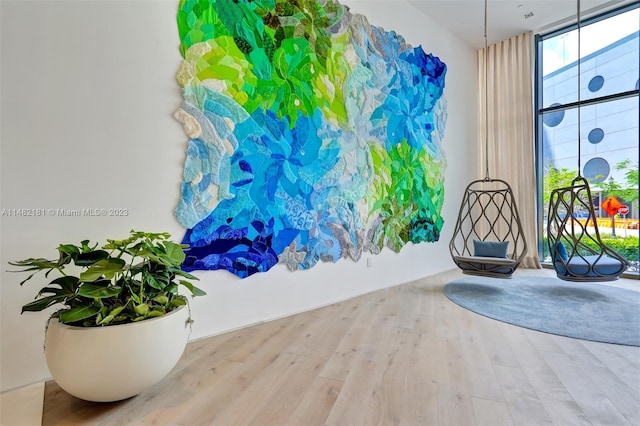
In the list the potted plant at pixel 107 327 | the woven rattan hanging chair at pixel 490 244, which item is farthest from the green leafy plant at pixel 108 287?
the woven rattan hanging chair at pixel 490 244

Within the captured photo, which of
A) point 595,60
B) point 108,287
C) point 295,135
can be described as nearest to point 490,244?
point 295,135

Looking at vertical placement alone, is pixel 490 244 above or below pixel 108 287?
below

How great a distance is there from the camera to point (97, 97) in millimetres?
1913

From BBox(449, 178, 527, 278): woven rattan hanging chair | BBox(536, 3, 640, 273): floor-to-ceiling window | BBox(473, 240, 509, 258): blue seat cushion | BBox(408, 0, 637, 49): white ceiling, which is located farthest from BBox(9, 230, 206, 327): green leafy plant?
BBox(536, 3, 640, 273): floor-to-ceiling window

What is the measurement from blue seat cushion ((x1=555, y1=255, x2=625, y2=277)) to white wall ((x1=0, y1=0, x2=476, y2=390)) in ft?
10.4

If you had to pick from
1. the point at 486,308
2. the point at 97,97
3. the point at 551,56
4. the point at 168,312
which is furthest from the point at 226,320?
the point at 551,56

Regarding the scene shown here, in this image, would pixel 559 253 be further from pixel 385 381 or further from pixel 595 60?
pixel 595 60

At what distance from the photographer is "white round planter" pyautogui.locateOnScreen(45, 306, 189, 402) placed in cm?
136

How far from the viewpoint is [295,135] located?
290cm

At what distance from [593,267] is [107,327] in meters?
4.19

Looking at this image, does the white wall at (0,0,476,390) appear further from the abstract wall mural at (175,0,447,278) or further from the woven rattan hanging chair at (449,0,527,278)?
the woven rattan hanging chair at (449,0,527,278)

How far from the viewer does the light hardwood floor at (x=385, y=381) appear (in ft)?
4.63

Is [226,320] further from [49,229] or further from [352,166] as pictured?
[352,166]

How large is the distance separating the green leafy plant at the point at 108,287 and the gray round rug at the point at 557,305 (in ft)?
8.79
